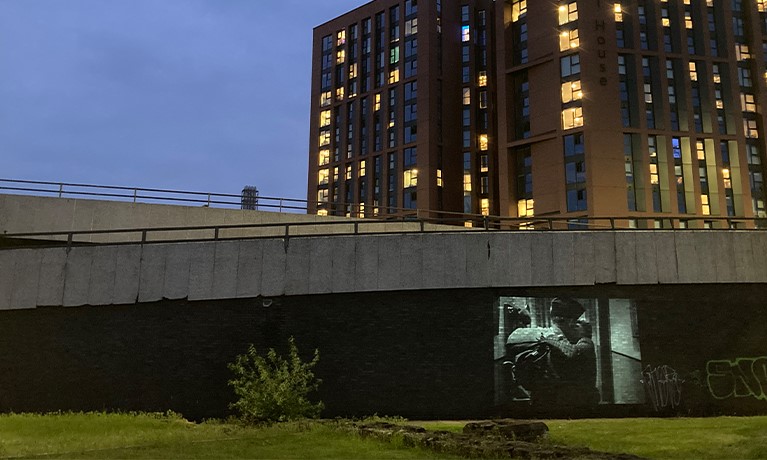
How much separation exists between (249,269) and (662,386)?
12.7m

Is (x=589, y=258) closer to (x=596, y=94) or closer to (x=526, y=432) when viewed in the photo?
(x=526, y=432)

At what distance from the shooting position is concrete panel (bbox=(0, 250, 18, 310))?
786 inches

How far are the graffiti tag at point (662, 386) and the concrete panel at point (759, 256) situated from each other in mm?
4033

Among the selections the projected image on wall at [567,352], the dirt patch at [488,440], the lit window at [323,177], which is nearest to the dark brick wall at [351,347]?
the projected image on wall at [567,352]

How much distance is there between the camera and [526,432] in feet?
45.4

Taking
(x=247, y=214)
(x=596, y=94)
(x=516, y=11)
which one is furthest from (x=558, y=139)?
(x=247, y=214)

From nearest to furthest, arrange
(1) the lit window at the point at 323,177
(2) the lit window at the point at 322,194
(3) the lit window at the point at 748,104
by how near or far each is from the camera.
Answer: (3) the lit window at the point at 748,104 → (2) the lit window at the point at 322,194 → (1) the lit window at the point at 323,177

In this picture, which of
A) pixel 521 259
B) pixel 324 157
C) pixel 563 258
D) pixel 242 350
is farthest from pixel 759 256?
pixel 324 157

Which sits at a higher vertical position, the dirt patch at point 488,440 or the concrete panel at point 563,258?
the concrete panel at point 563,258

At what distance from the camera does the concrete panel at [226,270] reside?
19.7m

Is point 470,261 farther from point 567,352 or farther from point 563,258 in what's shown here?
point 567,352

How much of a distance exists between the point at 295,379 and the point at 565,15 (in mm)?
56976

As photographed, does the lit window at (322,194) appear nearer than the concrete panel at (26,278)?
No

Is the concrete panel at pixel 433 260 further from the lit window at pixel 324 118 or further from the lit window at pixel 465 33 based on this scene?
the lit window at pixel 324 118
